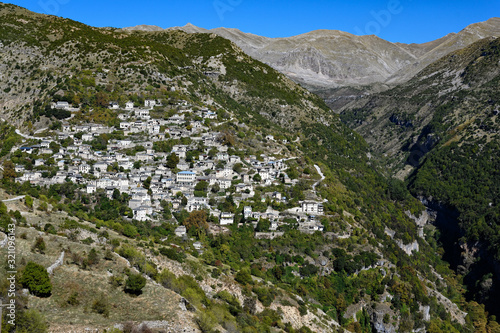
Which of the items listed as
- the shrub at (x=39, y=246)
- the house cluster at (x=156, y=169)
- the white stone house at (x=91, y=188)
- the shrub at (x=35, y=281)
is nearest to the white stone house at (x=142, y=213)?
the house cluster at (x=156, y=169)

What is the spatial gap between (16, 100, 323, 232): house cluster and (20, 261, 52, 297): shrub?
2685cm

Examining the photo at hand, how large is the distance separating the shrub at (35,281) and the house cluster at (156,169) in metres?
26.9

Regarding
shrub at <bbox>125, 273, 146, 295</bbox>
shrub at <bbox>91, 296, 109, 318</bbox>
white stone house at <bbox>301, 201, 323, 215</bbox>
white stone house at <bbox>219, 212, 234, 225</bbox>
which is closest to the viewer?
shrub at <bbox>91, 296, 109, 318</bbox>

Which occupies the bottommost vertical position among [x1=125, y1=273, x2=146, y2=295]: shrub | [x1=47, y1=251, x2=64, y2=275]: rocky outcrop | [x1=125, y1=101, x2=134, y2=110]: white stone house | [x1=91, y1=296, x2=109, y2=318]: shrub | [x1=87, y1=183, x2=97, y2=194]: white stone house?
[x1=91, y1=296, x2=109, y2=318]: shrub

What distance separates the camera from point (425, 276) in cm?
6762

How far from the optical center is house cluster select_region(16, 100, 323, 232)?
54.5 m

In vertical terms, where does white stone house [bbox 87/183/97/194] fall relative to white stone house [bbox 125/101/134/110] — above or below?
below

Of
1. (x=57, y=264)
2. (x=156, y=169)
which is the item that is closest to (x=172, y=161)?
(x=156, y=169)

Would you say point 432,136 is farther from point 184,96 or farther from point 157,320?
point 157,320

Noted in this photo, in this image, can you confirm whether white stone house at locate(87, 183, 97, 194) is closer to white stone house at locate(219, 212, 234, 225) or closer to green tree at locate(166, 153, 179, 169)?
green tree at locate(166, 153, 179, 169)

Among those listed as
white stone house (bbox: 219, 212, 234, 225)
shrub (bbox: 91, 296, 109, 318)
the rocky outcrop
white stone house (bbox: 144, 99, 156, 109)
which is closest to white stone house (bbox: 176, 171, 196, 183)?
white stone house (bbox: 219, 212, 234, 225)

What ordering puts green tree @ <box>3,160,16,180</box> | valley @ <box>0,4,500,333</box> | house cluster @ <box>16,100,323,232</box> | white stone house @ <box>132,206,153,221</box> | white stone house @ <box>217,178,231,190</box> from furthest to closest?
white stone house @ <box>217,178,231,190</box> → house cluster @ <box>16,100,323,232</box> → green tree @ <box>3,160,16,180</box> → white stone house @ <box>132,206,153,221</box> → valley @ <box>0,4,500,333</box>

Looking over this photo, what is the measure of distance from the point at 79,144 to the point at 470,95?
421 feet

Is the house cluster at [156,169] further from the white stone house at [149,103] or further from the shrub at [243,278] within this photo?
the shrub at [243,278]
